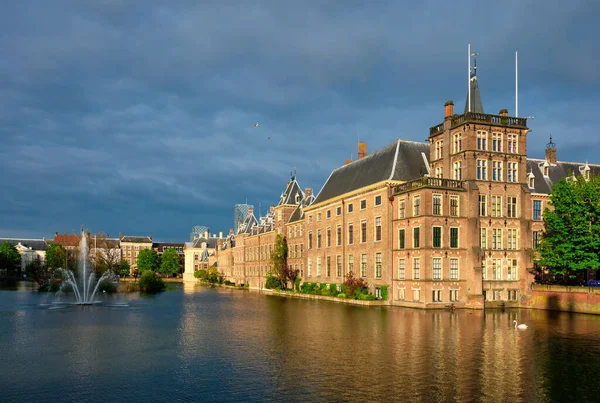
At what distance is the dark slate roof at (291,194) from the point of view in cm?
10812

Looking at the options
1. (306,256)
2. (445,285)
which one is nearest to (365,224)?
(445,285)

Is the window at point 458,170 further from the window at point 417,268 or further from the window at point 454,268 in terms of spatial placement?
the window at point 417,268

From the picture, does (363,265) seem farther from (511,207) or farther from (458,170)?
(511,207)

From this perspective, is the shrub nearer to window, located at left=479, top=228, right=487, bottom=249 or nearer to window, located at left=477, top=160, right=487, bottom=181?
window, located at left=479, top=228, right=487, bottom=249

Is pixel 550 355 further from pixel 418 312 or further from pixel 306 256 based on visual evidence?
pixel 306 256

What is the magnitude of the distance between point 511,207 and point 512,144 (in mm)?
7134

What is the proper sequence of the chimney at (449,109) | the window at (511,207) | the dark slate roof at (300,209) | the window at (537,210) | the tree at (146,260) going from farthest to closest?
the tree at (146,260) → the dark slate roof at (300,209) → the window at (537,210) → the chimney at (449,109) → the window at (511,207)

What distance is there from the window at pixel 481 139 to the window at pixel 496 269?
12.5m

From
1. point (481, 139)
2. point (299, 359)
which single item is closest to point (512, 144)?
point (481, 139)

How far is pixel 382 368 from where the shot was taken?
1022 inches

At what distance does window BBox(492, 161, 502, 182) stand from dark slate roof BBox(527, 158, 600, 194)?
24.3 ft

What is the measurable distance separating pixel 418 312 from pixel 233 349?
27377 millimetres

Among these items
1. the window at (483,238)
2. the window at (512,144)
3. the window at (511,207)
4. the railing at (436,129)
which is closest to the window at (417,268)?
the window at (483,238)

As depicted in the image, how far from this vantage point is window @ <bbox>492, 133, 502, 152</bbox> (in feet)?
203
